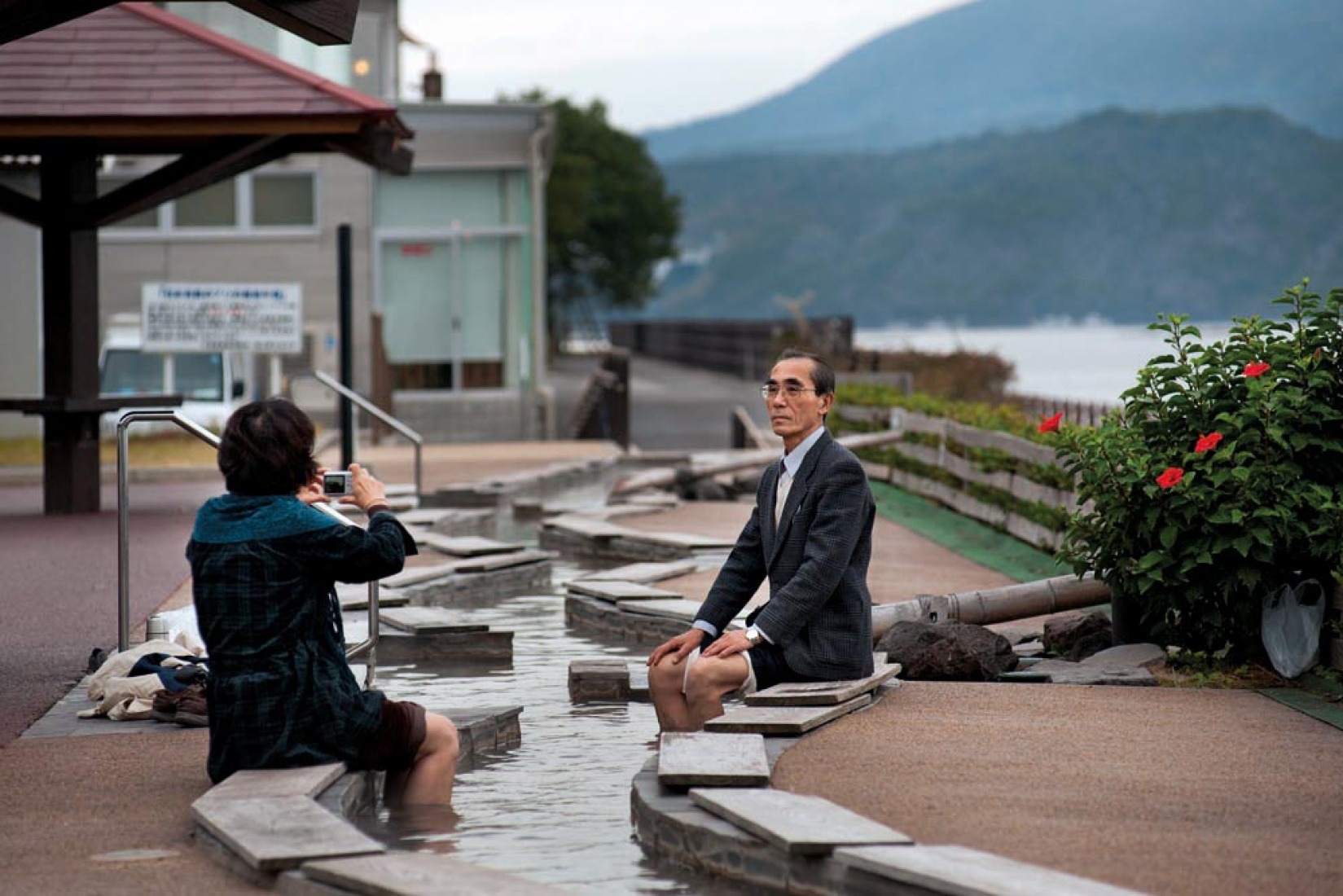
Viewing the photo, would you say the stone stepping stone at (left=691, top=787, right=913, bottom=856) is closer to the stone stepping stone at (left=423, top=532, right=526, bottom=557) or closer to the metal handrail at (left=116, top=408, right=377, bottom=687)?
the metal handrail at (left=116, top=408, right=377, bottom=687)

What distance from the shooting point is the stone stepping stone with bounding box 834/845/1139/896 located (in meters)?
5.07

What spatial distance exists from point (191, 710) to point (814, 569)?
243 cm

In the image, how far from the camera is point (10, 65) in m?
17.2

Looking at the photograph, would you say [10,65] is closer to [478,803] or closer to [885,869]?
[478,803]

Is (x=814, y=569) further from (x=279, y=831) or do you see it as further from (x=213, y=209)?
(x=213, y=209)

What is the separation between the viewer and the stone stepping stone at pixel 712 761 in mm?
6324

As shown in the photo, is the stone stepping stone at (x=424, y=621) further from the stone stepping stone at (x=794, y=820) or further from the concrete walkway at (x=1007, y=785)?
the stone stepping stone at (x=794, y=820)

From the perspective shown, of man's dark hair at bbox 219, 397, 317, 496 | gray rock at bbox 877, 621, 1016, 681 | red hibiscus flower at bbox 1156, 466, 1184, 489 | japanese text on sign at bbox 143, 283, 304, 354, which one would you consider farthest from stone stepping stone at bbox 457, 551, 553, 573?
japanese text on sign at bbox 143, 283, 304, 354

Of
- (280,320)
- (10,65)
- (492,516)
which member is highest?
(10,65)

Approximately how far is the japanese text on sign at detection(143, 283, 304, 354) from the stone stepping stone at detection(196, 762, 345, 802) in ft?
54.3

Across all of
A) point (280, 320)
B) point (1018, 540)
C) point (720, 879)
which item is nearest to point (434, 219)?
point (280, 320)

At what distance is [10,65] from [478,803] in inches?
471

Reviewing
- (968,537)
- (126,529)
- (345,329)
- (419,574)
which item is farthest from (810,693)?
(345,329)

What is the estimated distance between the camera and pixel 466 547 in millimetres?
14250
